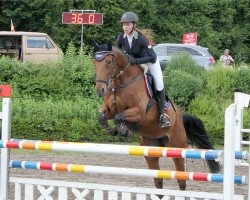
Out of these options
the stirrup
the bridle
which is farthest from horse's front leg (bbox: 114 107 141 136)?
the stirrup

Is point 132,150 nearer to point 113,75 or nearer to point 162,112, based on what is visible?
point 113,75

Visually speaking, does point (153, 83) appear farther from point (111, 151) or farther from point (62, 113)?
point (62, 113)

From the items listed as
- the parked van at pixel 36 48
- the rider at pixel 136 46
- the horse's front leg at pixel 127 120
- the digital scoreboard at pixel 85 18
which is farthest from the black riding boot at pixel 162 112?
the parked van at pixel 36 48

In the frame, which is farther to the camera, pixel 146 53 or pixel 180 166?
pixel 180 166

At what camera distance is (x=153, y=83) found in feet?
25.6

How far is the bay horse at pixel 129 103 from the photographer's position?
701cm

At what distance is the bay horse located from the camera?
701 cm

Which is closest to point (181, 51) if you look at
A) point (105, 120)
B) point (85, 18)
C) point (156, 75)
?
point (85, 18)

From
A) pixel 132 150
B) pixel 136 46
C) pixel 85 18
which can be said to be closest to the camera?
pixel 132 150

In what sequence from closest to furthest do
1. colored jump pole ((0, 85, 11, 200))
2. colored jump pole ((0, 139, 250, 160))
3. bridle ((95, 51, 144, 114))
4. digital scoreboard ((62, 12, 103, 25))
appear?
colored jump pole ((0, 139, 250, 160))
colored jump pole ((0, 85, 11, 200))
bridle ((95, 51, 144, 114))
digital scoreboard ((62, 12, 103, 25))

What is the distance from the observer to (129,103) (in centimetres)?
738

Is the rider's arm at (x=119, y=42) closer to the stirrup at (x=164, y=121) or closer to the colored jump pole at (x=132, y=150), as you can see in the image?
the stirrup at (x=164, y=121)

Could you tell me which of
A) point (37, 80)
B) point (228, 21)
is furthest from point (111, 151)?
point (228, 21)

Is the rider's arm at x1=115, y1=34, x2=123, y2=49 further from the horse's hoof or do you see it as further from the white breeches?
the horse's hoof
